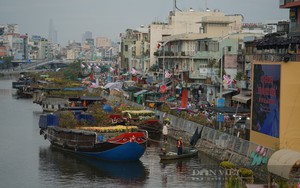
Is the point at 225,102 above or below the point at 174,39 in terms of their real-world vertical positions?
below

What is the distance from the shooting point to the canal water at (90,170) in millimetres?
35594

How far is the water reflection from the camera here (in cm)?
3666

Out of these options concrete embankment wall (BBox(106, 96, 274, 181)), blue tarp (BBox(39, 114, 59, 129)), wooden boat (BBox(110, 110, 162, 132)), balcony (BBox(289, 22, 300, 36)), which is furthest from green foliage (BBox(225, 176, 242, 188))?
wooden boat (BBox(110, 110, 162, 132))

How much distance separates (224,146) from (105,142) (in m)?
6.76

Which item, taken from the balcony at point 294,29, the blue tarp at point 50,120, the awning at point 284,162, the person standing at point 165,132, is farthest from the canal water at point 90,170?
the balcony at point 294,29

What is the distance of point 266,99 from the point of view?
35062mm

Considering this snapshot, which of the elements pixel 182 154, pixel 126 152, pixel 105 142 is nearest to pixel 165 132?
pixel 182 154

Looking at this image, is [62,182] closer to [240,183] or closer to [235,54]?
[240,183]

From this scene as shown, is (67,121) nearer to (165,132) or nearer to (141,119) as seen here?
(165,132)

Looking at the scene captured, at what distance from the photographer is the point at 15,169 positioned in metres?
39.9

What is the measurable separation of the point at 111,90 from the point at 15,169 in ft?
151

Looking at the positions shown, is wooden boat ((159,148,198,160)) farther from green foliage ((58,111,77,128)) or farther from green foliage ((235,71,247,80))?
green foliage ((235,71,247,80))

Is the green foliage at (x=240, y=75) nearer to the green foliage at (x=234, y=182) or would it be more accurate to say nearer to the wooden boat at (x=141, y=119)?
the wooden boat at (x=141, y=119)

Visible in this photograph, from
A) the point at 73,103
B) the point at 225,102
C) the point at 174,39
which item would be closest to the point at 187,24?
the point at 174,39
